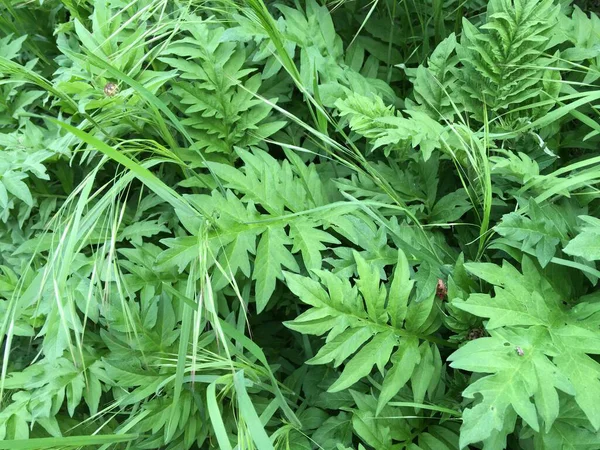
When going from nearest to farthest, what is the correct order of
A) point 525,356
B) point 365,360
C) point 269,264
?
1. point 525,356
2. point 365,360
3. point 269,264

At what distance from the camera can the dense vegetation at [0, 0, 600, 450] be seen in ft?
3.21

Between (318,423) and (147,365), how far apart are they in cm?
38

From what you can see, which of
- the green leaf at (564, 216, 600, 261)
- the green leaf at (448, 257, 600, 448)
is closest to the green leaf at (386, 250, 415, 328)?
the green leaf at (448, 257, 600, 448)

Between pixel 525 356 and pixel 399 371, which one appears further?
pixel 399 371

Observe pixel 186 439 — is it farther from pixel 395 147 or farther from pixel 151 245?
pixel 395 147

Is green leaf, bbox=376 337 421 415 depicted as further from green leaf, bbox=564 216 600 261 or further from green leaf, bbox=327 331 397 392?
green leaf, bbox=564 216 600 261

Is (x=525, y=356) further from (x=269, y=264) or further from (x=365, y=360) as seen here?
(x=269, y=264)

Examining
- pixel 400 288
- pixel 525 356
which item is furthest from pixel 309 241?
pixel 525 356

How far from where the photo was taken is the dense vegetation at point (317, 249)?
979 millimetres

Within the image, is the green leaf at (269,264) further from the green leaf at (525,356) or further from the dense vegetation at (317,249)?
the green leaf at (525,356)

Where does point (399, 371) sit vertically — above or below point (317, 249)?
below

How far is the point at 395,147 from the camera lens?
1.23 meters

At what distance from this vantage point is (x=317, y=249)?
116 centimetres

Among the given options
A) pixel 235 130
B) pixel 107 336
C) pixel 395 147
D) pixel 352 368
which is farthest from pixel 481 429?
pixel 235 130
